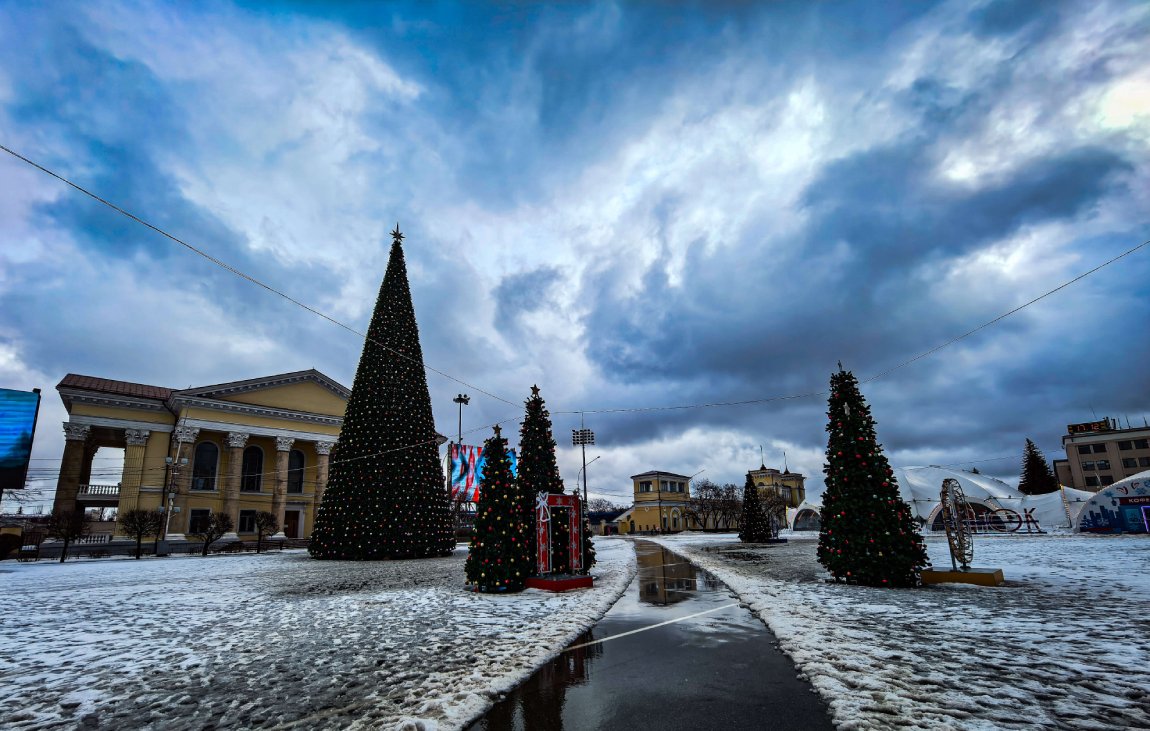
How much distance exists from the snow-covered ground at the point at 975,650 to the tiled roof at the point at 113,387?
46194mm

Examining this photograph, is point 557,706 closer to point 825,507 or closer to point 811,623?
point 811,623

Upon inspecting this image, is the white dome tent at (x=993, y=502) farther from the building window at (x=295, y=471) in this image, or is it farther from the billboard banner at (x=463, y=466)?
the building window at (x=295, y=471)

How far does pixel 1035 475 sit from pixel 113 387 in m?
118

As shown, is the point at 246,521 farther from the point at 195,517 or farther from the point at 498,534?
the point at 498,534

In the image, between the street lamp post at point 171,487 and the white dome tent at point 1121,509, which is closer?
the white dome tent at point 1121,509

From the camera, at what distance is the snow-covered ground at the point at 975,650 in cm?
439

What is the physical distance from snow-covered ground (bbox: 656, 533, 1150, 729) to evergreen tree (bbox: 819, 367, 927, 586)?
65 cm

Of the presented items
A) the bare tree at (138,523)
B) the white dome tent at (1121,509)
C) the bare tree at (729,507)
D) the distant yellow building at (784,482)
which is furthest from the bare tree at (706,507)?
the bare tree at (138,523)

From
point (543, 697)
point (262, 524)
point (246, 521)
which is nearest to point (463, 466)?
point (262, 524)

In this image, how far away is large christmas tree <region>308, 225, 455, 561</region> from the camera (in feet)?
73.3

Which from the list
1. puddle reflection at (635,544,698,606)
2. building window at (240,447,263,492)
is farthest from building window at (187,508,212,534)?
puddle reflection at (635,544,698,606)

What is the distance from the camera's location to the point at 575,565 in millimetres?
14352

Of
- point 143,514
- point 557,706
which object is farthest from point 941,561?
point 143,514

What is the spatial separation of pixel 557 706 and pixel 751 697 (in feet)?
6.36
